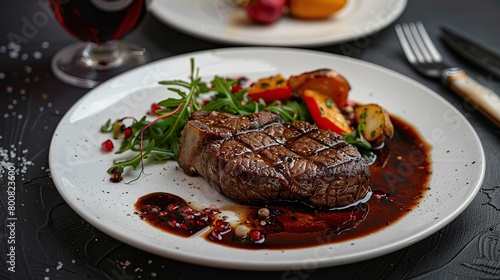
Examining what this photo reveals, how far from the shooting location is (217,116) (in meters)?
3.13

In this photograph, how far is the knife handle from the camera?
3686 mm

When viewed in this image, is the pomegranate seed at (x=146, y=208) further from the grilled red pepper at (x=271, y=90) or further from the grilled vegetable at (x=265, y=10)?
the grilled vegetable at (x=265, y=10)

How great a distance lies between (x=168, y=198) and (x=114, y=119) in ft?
2.47

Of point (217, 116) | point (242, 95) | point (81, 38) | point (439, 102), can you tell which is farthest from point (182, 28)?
point (439, 102)

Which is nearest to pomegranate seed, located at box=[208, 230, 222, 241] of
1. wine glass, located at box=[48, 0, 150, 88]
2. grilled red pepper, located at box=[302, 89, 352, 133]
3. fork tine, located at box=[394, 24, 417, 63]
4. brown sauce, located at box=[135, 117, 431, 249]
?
brown sauce, located at box=[135, 117, 431, 249]

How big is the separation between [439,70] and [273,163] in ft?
6.27

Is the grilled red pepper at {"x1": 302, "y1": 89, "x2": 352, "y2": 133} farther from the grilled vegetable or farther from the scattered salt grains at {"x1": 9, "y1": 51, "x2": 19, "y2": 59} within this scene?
the scattered salt grains at {"x1": 9, "y1": 51, "x2": 19, "y2": 59}

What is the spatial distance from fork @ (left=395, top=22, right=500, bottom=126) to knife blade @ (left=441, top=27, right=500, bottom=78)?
4.9 inches

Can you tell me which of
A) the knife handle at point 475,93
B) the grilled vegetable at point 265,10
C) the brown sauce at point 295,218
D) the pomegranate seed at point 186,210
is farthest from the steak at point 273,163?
the grilled vegetable at point 265,10

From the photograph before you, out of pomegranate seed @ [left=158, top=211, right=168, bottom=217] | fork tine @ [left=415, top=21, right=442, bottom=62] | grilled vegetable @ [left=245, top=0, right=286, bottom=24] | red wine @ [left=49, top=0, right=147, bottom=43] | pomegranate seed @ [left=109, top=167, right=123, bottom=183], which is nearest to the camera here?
pomegranate seed @ [left=158, top=211, right=168, bottom=217]

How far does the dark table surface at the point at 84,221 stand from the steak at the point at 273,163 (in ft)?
1.14

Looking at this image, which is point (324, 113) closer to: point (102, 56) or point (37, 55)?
point (102, 56)

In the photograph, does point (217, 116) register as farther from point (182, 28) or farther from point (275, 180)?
point (182, 28)

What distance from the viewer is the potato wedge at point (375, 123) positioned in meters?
3.36
